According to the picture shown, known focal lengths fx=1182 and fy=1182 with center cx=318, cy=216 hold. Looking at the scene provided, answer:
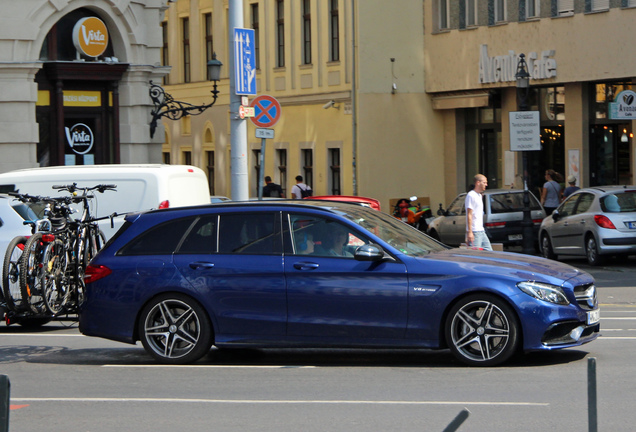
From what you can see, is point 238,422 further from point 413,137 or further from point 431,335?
point 413,137

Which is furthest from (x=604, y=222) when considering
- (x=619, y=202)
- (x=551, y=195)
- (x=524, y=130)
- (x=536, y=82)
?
(x=536, y=82)

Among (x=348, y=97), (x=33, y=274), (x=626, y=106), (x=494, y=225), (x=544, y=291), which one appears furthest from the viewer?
(x=348, y=97)

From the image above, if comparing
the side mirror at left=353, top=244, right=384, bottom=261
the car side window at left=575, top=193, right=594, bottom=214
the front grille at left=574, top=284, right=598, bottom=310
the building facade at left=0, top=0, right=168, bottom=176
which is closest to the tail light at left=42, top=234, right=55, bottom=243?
the side mirror at left=353, top=244, right=384, bottom=261

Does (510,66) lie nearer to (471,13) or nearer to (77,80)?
(471,13)

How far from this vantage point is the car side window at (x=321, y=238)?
34.1ft

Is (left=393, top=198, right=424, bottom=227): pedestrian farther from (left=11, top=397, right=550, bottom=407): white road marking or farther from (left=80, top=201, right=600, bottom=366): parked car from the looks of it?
(left=11, top=397, right=550, bottom=407): white road marking

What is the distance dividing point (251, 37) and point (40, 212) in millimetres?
5027

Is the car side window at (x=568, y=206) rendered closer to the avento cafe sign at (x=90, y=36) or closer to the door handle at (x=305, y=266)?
the avento cafe sign at (x=90, y=36)

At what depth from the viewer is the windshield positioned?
1048cm

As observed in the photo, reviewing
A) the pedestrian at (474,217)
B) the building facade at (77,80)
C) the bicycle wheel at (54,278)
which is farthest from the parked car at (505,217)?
the bicycle wheel at (54,278)

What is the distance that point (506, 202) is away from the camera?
1059 inches

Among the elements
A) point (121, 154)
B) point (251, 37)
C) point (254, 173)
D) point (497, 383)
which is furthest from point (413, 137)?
point (497, 383)

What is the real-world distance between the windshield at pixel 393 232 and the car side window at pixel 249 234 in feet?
2.10

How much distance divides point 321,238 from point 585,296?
2.35 m
